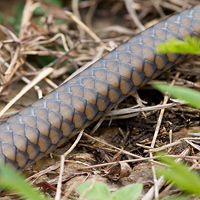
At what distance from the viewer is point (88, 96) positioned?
208 cm

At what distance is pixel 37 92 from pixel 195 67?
113 centimetres

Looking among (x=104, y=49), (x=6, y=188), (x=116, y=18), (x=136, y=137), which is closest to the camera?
(x=6, y=188)

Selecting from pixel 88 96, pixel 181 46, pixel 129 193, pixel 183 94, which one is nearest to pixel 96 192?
pixel 129 193

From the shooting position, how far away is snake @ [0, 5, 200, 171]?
74.8 inches

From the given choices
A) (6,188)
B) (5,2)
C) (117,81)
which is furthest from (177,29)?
(5,2)

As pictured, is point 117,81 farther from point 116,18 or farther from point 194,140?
point 116,18

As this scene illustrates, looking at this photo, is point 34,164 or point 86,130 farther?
point 86,130

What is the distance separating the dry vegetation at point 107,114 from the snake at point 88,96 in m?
0.12

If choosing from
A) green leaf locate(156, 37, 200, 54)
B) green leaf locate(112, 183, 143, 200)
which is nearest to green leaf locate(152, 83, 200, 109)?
green leaf locate(156, 37, 200, 54)

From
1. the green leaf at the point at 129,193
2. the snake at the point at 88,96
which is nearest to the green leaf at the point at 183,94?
the green leaf at the point at 129,193

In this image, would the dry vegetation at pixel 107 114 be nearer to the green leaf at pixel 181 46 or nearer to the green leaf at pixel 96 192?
the green leaf at pixel 96 192

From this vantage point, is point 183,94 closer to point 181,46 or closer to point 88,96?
point 181,46

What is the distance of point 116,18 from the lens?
3.76m

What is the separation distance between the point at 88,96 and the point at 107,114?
0.22m
